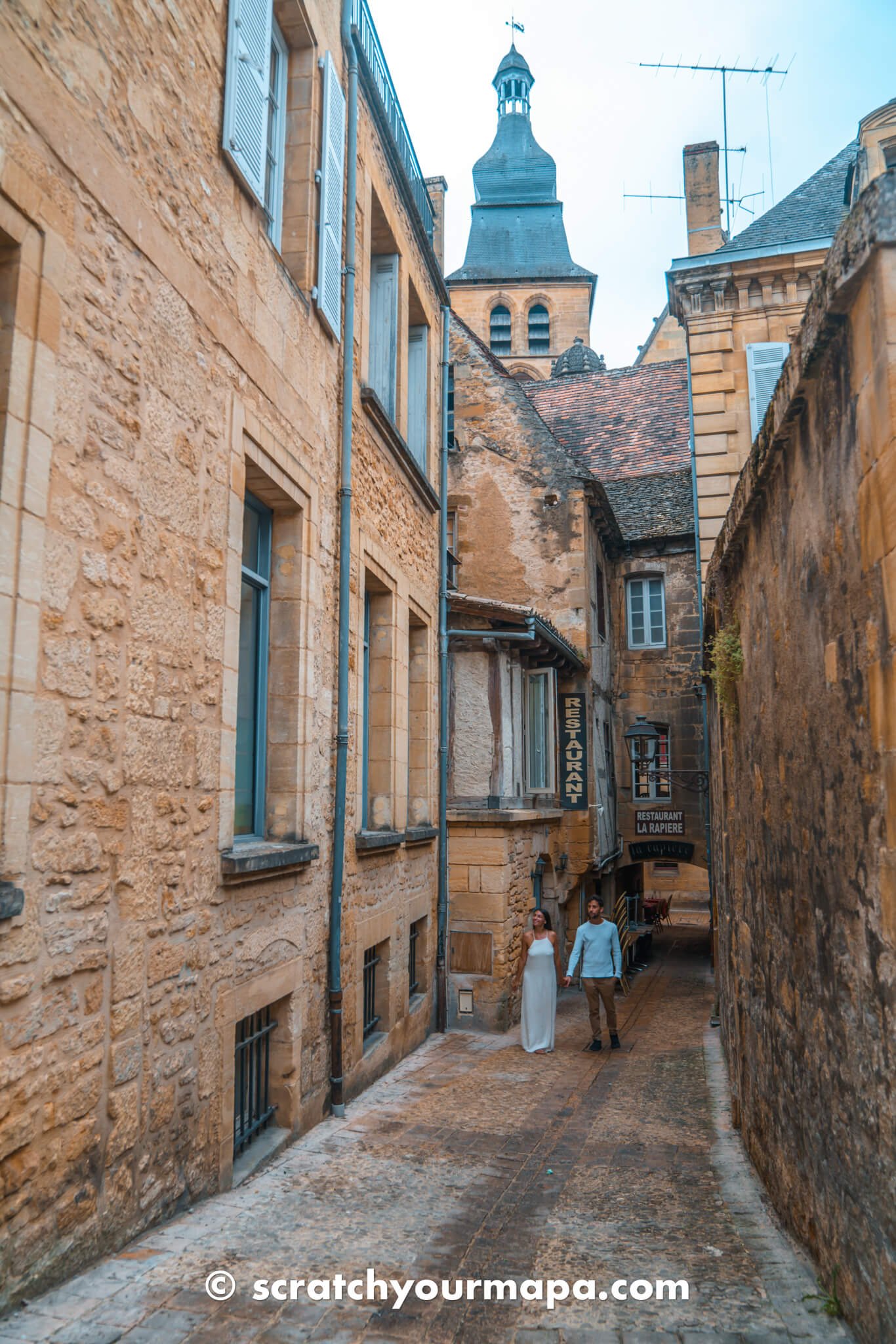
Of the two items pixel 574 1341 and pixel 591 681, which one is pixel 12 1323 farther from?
pixel 591 681

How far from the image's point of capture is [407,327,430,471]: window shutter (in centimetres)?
1001

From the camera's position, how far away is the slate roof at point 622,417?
18609 millimetres

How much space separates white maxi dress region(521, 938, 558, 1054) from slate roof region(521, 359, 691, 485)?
11027mm

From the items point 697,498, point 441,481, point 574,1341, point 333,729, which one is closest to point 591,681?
point 697,498

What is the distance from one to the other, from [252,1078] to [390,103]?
782cm

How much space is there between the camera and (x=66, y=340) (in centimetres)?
347

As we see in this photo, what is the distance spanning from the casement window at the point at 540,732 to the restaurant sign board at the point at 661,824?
13.9ft

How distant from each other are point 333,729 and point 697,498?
6.70 m

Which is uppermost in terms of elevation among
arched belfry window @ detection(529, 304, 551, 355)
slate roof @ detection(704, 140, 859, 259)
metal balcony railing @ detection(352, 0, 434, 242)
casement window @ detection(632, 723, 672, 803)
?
arched belfry window @ detection(529, 304, 551, 355)

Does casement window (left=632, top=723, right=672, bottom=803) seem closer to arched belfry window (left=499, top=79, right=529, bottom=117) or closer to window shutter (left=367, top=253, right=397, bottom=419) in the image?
window shutter (left=367, top=253, right=397, bottom=419)

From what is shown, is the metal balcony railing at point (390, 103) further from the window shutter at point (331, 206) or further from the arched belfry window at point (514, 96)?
the arched belfry window at point (514, 96)

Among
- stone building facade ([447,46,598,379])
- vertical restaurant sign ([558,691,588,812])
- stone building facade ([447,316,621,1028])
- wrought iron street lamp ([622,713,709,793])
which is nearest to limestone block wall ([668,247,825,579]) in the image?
stone building facade ([447,316,621,1028])

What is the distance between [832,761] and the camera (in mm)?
3320
